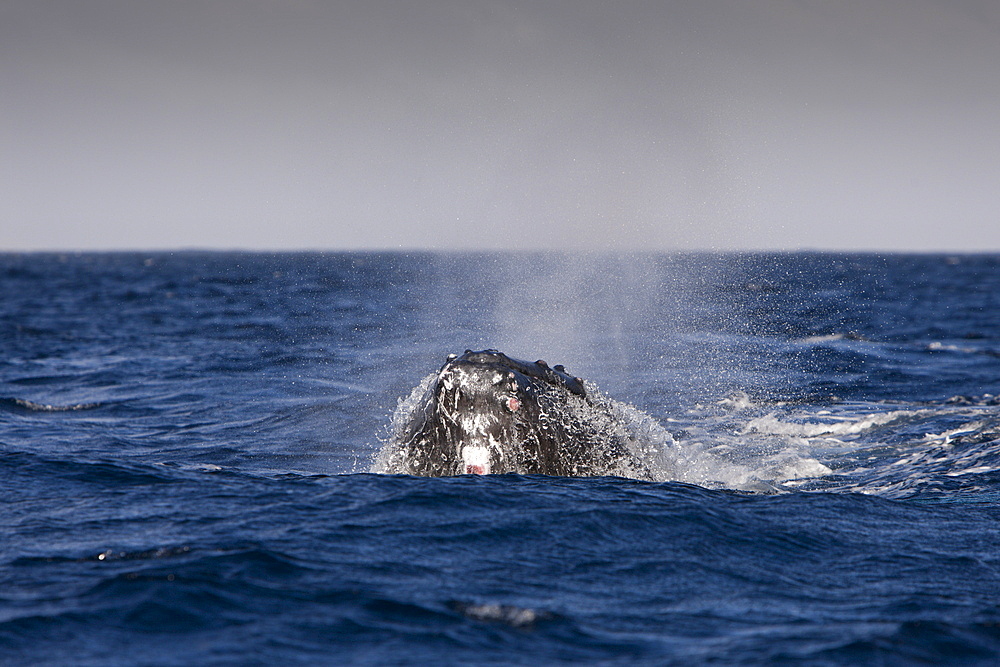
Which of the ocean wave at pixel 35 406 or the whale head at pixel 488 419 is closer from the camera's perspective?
the whale head at pixel 488 419

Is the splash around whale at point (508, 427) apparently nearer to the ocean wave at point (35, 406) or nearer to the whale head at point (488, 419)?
the whale head at point (488, 419)

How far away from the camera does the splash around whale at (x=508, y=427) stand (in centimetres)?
837

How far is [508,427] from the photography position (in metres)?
8.40

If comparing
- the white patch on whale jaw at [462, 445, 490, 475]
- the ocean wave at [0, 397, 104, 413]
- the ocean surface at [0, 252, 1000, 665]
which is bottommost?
the ocean wave at [0, 397, 104, 413]

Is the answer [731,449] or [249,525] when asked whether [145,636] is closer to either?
[249,525]

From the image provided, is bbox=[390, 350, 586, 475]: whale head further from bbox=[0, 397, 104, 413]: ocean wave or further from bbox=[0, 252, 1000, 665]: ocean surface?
bbox=[0, 397, 104, 413]: ocean wave

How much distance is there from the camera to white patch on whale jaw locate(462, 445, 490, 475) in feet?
27.6

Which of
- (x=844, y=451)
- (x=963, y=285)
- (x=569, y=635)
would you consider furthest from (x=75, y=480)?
(x=963, y=285)

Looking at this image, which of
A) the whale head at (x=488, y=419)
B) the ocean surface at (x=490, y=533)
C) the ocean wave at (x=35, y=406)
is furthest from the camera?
Result: the ocean wave at (x=35, y=406)

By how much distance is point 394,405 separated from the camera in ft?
49.5

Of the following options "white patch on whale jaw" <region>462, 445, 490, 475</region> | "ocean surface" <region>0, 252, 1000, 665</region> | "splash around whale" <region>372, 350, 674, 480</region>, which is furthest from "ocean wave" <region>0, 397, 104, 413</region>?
"white patch on whale jaw" <region>462, 445, 490, 475</region>

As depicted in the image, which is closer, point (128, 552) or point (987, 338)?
point (128, 552)

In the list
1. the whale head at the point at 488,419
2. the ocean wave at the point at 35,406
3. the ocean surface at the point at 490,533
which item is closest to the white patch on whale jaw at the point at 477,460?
the whale head at the point at 488,419

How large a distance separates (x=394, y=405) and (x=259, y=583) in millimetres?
8997
